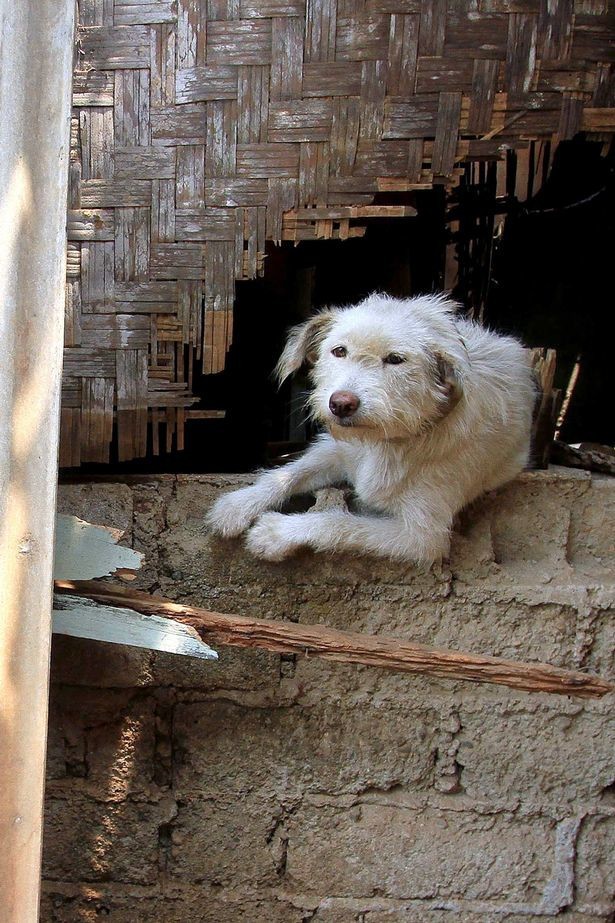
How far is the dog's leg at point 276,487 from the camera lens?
11.8 feet

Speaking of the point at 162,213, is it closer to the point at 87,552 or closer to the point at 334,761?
the point at 87,552

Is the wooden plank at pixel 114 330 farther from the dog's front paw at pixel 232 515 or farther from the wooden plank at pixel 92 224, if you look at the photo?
the dog's front paw at pixel 232 515

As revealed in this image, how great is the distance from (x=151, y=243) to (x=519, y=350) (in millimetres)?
1500

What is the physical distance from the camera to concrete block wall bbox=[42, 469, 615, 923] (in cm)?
362

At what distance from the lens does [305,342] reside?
12.1 ft

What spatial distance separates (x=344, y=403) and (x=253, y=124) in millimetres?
1101

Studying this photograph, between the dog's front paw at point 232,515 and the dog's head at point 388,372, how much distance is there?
48cm

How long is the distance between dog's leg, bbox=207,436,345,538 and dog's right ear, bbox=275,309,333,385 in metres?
0.37

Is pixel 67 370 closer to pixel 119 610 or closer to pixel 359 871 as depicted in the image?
pixel 119 610

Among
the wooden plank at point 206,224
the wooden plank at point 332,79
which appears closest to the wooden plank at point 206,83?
the wooden plank at point 332,79

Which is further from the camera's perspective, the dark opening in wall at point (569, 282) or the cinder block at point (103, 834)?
the dark opening in wall at point (569, 282)

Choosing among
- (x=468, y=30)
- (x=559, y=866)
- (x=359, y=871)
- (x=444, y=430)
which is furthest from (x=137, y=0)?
(x=559, y=866)

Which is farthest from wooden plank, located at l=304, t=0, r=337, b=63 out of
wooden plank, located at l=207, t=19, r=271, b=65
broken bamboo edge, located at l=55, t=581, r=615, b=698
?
broken bamboo edge, located at l=55, t=581, r=615, b=698

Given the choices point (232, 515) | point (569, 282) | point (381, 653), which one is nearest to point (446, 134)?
point (232, 515)
